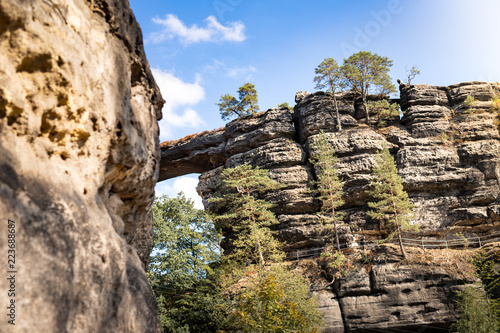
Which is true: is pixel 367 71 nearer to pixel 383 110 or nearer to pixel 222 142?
pixel 383 110

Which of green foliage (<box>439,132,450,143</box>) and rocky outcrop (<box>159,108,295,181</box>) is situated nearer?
green foliage (<box>439,132,450,143</box>)

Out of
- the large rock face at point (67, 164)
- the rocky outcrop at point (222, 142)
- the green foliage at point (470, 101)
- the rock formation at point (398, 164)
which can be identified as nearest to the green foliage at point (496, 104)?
the rock formation at point (398, 164)

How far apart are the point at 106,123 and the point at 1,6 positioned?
3392 millimetres

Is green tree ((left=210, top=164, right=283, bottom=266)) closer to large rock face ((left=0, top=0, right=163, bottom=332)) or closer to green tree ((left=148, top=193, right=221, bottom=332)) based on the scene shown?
green tree ((left=148, top=193, right=221, bottom=332))

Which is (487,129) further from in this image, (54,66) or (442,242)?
(54,66)

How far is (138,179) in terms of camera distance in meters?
11.1

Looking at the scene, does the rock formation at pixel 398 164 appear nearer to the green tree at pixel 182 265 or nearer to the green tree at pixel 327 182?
the green tree at pixel 327 182

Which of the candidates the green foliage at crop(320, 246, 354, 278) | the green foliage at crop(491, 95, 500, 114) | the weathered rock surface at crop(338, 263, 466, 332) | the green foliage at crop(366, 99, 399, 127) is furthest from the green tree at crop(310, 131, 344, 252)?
the green foliage at crop(491, 95, 500, 114)

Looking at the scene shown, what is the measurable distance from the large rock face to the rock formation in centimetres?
1842

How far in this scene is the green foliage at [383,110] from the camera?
3494 centimetres

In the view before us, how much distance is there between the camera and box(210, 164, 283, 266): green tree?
85.7ft

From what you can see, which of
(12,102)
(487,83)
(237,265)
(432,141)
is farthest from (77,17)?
(487,83)

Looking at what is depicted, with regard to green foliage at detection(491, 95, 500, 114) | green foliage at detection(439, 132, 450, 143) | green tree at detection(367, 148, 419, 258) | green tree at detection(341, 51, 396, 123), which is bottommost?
green tree at detection(367, 148, 419, 258)

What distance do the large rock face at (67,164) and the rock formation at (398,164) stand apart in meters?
18.4
